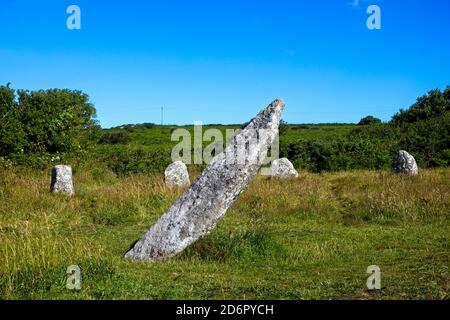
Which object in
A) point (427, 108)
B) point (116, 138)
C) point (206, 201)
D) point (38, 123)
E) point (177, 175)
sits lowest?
point (206, 201)

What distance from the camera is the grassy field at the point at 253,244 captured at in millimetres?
7785

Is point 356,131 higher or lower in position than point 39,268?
higher

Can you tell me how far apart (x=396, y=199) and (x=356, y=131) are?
34.5m

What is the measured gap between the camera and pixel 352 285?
26.8 ft

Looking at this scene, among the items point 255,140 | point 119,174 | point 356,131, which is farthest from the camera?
point 356,131

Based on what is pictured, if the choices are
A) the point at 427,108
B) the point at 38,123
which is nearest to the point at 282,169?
the point at 38,123

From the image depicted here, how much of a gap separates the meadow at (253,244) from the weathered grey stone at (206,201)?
33cm

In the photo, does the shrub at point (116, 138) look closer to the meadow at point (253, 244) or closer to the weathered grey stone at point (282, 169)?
the weathered grey stone at point (282, 169)

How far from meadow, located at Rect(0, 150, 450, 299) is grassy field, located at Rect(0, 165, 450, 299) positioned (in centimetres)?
3

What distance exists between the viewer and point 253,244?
10.9 metres

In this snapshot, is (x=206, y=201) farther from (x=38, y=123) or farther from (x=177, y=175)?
(x=38, y=123)

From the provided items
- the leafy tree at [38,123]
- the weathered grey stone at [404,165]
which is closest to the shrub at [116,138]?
the leafy tree at [38,123]
